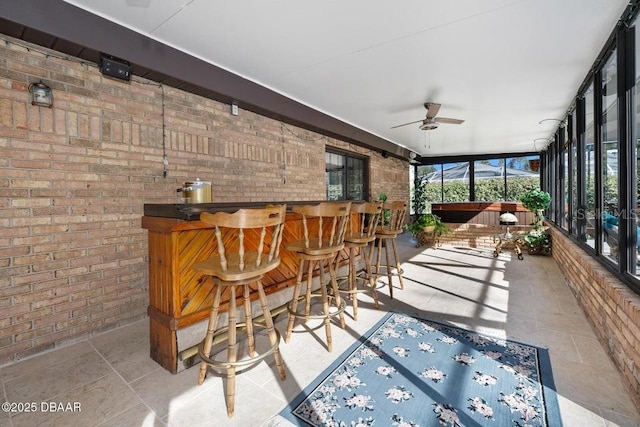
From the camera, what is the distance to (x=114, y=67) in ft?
8.64

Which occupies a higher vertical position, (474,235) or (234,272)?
(234,272)

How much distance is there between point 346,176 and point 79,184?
5.11 m

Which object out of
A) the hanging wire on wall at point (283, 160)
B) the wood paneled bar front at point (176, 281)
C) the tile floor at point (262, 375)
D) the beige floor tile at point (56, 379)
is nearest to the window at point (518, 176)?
the tile floor at point (262, 375)

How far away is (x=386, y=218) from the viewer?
689cm

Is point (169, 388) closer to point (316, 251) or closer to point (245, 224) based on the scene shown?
point (245, 224)

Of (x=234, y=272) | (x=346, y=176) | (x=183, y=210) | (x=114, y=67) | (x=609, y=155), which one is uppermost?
(x=114, y=67)

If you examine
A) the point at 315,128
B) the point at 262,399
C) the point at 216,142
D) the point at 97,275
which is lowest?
the point at 262,399

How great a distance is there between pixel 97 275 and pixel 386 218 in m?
5.52

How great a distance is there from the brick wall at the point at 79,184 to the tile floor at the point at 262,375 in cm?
30

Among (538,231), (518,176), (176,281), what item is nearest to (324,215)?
(176,281)

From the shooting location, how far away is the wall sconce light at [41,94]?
2.27 m

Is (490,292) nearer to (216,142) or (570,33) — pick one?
(570,33)

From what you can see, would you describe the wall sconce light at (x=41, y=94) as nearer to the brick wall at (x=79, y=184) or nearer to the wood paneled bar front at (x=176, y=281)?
the brick wall at (x=79, y=184)

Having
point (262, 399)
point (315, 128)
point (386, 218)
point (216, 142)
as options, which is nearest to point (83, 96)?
point (216, 142)
